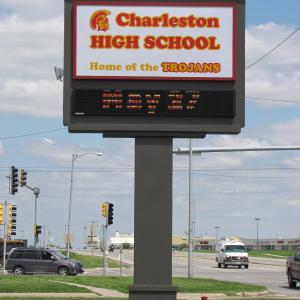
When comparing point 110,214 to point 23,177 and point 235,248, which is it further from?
point 235,248

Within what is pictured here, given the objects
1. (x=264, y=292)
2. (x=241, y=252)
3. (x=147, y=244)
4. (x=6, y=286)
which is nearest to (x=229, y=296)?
(x=264, y=292)

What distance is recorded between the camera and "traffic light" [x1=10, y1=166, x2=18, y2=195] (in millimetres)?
45062

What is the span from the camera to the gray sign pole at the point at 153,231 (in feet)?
44.8

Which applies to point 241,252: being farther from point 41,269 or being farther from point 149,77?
point 149,77

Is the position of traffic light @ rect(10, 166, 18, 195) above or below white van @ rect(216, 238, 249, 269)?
above

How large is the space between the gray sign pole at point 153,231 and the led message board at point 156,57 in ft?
2.49

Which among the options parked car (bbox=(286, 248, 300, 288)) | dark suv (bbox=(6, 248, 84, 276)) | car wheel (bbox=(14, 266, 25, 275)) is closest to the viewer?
parked car (bbox=(286, 248, 300, 288))

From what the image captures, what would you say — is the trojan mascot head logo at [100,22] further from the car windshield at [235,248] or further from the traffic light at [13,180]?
the car windshield at [235,248]

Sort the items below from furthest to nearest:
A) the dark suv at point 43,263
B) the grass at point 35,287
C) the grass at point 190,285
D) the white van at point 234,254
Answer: the white van at point 234,254
the dark suv at point 43,263
the grass at point 190,285
the grass at point 35,287

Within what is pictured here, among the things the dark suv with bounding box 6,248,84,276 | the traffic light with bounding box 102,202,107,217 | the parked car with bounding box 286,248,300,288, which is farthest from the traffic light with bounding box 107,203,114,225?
the parked car with bounding box 286,248,300,288

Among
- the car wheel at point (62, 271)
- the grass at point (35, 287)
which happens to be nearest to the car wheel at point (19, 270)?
the car wheel at point (62, 271)

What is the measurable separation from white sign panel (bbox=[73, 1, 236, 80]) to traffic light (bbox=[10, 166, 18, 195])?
3213 centimetres

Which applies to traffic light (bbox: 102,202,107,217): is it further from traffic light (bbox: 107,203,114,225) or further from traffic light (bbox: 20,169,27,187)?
traffic light (bbox: 20,169,27,187)

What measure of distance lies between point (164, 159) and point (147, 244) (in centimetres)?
156
